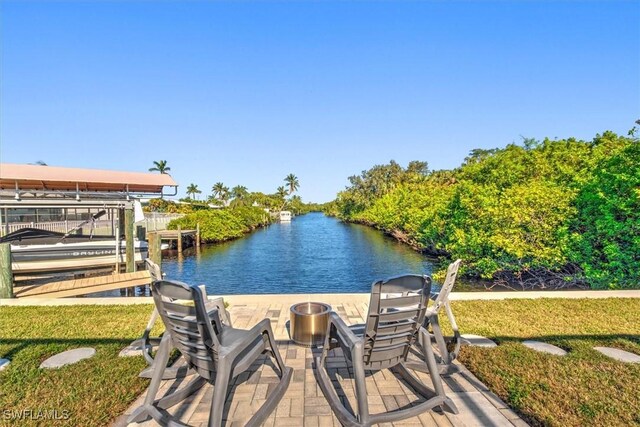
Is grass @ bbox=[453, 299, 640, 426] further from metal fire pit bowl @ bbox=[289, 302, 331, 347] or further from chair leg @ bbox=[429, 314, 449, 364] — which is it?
metal fire pit bowl @ bbox=[289, 302, 331, 347]

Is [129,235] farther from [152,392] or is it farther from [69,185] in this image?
[152,392]

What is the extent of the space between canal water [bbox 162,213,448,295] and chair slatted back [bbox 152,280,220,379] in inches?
422

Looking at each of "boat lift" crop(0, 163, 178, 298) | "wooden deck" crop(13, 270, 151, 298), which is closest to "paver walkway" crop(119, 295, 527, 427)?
"wooden deck" crop(13, 270, 151, 298)

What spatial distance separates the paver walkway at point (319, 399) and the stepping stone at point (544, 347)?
109 cm

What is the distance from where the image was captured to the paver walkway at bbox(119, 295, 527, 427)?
238cm

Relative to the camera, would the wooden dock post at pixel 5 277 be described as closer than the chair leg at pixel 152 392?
No

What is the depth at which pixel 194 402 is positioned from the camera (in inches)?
103

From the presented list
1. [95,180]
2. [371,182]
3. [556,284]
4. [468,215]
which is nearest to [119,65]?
[95,180]

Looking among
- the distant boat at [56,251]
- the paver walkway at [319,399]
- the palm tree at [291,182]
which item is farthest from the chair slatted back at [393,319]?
the palm tree at [291,182]

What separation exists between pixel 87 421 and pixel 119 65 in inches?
541

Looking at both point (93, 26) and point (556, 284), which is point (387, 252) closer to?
point (556, 284)

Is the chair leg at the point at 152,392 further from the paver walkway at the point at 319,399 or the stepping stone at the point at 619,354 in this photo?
the stepping stone at the point at 619,354

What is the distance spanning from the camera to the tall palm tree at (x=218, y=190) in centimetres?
6888

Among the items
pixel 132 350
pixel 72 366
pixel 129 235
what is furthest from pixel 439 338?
pixel 129 235
